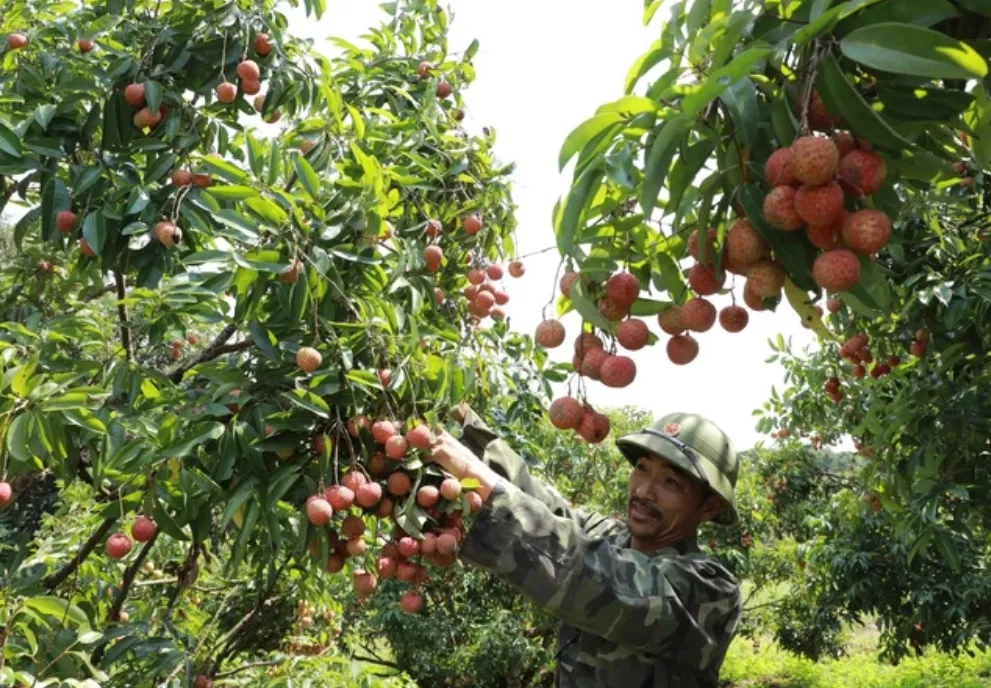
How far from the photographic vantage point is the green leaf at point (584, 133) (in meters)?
1.09

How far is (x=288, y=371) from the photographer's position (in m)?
2.01

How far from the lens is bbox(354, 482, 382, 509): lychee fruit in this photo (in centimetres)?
182

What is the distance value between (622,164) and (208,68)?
217cm

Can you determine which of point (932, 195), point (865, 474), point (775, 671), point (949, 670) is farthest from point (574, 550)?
point (775, 671)

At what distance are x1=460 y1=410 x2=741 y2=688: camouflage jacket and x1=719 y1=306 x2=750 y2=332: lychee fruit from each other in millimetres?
736

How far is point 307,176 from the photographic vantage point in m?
2.00

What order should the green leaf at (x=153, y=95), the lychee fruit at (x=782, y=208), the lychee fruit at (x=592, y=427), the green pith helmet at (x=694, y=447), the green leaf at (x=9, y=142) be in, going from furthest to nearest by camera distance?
the green leaf at (x=153, y=95)
the green leaf at (x=9, y=142)
the green pith helmet at (x=694, y=447)
the lychee fruit at (x=592, y=427)
the lychee fruit at (x=782, y=208)

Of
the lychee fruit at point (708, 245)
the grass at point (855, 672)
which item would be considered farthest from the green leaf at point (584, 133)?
the grass at point (855, 672)

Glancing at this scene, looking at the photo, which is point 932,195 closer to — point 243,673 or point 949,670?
point 243,673

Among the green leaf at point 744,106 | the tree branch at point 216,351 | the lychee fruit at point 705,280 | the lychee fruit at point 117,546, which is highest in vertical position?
the green leaf at point 744,106

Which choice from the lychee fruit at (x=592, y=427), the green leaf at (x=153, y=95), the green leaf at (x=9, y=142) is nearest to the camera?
the lychee fruit at (x=592, y=427)

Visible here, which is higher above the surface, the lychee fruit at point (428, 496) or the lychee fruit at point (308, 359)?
the lychee fruit at point (308, 359)

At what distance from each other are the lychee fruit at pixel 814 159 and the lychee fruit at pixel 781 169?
2 centimetres

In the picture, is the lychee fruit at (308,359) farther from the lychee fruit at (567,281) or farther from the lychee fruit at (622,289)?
the lychee fruit at (622,289)
